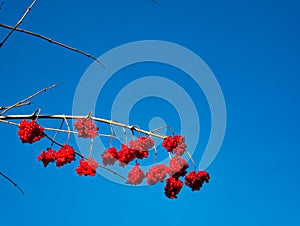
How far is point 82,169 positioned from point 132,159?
0.63 m

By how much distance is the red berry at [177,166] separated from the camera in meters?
4.84

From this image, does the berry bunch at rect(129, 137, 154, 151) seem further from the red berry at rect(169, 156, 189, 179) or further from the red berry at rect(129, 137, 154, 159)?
the red berry at rect(169, 156, 189, 179)

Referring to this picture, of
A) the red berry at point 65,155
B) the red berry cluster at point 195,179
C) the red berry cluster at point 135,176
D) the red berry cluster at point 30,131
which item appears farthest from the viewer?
the red berry cluster at point 195,179

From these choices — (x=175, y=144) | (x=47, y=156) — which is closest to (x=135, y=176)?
(x=175, y=144)

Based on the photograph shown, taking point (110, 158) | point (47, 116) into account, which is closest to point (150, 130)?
point (110, 158)

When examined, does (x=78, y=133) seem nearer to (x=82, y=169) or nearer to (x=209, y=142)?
(x=82, y=169)

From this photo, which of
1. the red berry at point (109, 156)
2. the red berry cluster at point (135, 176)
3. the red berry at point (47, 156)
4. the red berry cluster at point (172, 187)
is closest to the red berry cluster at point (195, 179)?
the red berry cluster at point (172, 187)

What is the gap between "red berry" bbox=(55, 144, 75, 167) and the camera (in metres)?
4.65

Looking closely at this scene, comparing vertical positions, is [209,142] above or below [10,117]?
above

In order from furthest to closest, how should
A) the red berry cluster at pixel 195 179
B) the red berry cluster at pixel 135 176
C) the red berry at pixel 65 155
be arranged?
the red berry cluster at pixel 195 179 < the red berry cluster at pixel 135 176 < the red berry at pixel 65 155

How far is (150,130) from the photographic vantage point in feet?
15.6

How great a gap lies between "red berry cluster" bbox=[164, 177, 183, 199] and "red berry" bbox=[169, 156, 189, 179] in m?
0.09

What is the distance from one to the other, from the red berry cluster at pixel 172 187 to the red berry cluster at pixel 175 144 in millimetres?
343

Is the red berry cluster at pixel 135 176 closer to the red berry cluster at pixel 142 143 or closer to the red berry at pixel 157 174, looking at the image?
the red berry at pixel 157 174
